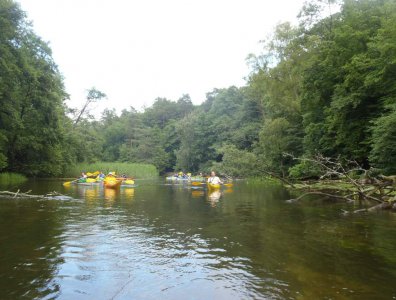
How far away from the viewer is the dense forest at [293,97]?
18.0 meters

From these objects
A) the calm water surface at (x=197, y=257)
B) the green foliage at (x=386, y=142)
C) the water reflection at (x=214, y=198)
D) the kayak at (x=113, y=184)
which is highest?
the green foliage at (x=386, y=142)

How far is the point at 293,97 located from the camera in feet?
107

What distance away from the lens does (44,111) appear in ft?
103

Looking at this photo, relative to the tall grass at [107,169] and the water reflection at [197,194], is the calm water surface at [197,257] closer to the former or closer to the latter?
the water reflection at [197,194]

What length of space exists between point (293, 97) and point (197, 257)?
28464 mm

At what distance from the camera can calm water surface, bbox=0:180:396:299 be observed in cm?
467

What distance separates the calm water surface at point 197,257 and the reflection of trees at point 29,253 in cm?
1

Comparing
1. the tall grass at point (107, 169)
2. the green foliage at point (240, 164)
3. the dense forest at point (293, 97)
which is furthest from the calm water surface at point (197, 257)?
the tall grass at point (107, 169)

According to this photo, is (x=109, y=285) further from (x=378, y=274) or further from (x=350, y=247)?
(x=350, y=247)

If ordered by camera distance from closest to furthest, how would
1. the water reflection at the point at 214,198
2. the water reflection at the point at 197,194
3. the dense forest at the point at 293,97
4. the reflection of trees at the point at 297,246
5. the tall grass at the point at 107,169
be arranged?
the reflection of trees at the point at 297,246, the water reflection at the point at 214,198, the dense forest at the point at 293,97, the water reflection at the point at 197,194, the tall grass at the point at 107,169

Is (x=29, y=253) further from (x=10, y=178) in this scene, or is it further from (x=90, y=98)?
(x=90, y=98)

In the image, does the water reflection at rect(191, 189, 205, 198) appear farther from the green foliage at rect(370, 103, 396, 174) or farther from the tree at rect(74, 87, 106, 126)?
the tree at rect(74, 87, 106, 126)

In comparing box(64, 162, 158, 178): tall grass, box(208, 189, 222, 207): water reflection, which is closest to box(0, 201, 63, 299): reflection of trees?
box(208, 189, 222, 207): water reflection

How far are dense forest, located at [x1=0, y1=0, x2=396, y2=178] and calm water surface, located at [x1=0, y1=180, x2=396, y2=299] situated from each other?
8892 millimetres
